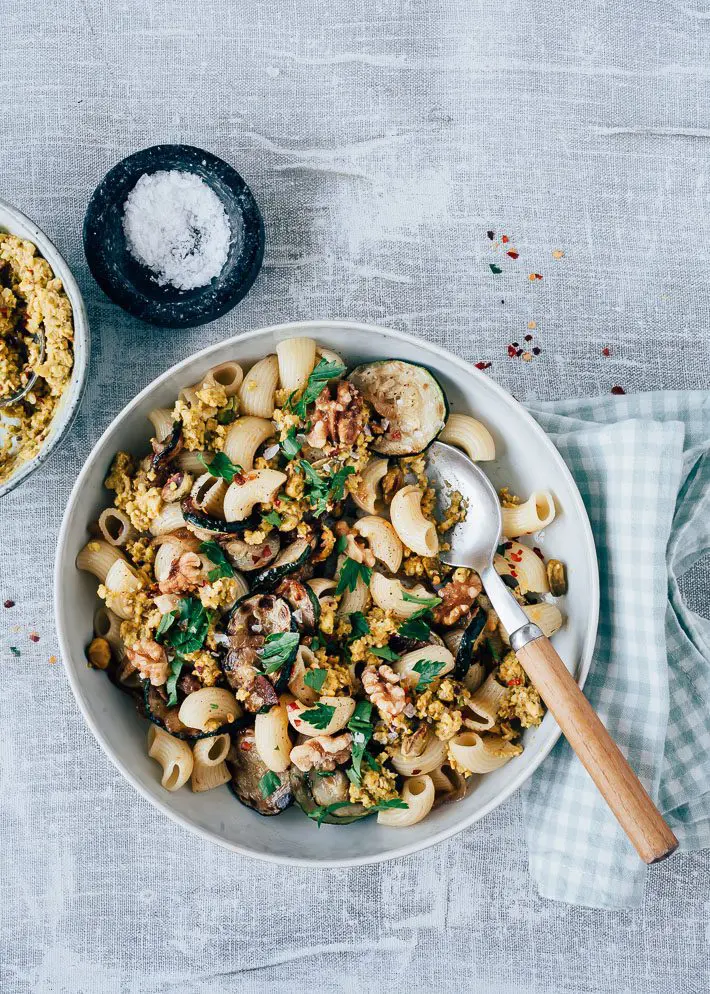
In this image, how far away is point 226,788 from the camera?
148cm

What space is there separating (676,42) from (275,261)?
978 mm

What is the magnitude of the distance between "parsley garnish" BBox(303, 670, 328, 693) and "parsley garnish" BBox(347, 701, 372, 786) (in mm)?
89

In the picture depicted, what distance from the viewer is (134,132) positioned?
1661 mm

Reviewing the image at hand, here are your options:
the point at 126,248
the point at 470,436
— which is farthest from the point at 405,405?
the point at 126,248

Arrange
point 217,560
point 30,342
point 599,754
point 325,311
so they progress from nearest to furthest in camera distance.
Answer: point 599,754 < point 217,560 < point 30,342 < point 325,311

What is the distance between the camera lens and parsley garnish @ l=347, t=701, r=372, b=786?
137 cm

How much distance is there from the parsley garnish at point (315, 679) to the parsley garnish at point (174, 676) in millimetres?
224

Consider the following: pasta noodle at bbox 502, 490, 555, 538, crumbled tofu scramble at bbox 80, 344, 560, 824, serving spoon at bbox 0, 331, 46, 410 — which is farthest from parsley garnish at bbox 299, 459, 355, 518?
serving spoon at bbox 0, 331, 46, 410

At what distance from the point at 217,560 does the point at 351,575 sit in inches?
9.2

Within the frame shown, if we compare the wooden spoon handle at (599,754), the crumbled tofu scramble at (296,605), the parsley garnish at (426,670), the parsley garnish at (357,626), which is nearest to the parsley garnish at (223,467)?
the crumbled tofu scramble at (296,605)

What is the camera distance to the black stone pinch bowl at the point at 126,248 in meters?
1.52

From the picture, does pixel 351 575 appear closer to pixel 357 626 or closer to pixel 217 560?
pixel 357 626

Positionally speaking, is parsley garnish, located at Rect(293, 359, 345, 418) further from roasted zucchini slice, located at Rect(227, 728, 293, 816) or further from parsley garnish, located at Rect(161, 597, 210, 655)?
roasted zucchini slice, located at Rect(227, 728, 293, 816)

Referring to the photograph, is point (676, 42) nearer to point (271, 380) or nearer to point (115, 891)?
point (271, 380)
